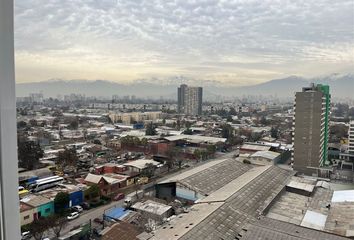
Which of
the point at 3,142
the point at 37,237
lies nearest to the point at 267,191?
the point at 37,237

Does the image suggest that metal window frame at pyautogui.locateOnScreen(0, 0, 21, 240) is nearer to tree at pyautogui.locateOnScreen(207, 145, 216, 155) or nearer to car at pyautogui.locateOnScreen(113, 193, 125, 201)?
car at pyautogui.locateOnScreen(113, 193, 125, 201)

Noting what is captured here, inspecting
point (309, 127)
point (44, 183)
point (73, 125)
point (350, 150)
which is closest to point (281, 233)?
point (44, 183)

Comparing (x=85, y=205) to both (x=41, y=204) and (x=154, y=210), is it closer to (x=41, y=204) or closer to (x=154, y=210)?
(x=41, y=204)

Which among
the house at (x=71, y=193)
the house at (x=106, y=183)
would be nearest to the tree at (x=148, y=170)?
the house at (x=106, y=183)

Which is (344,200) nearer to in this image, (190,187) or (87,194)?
(190,187)

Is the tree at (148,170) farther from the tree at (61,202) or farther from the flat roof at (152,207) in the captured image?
the tree at (61,202)

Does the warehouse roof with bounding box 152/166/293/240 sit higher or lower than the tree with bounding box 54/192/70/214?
higher

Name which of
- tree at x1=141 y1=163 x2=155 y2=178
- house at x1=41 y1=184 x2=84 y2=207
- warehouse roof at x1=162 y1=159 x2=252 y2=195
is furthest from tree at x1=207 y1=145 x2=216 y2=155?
house at x1=41 y1=184 x2=84 y2=207
